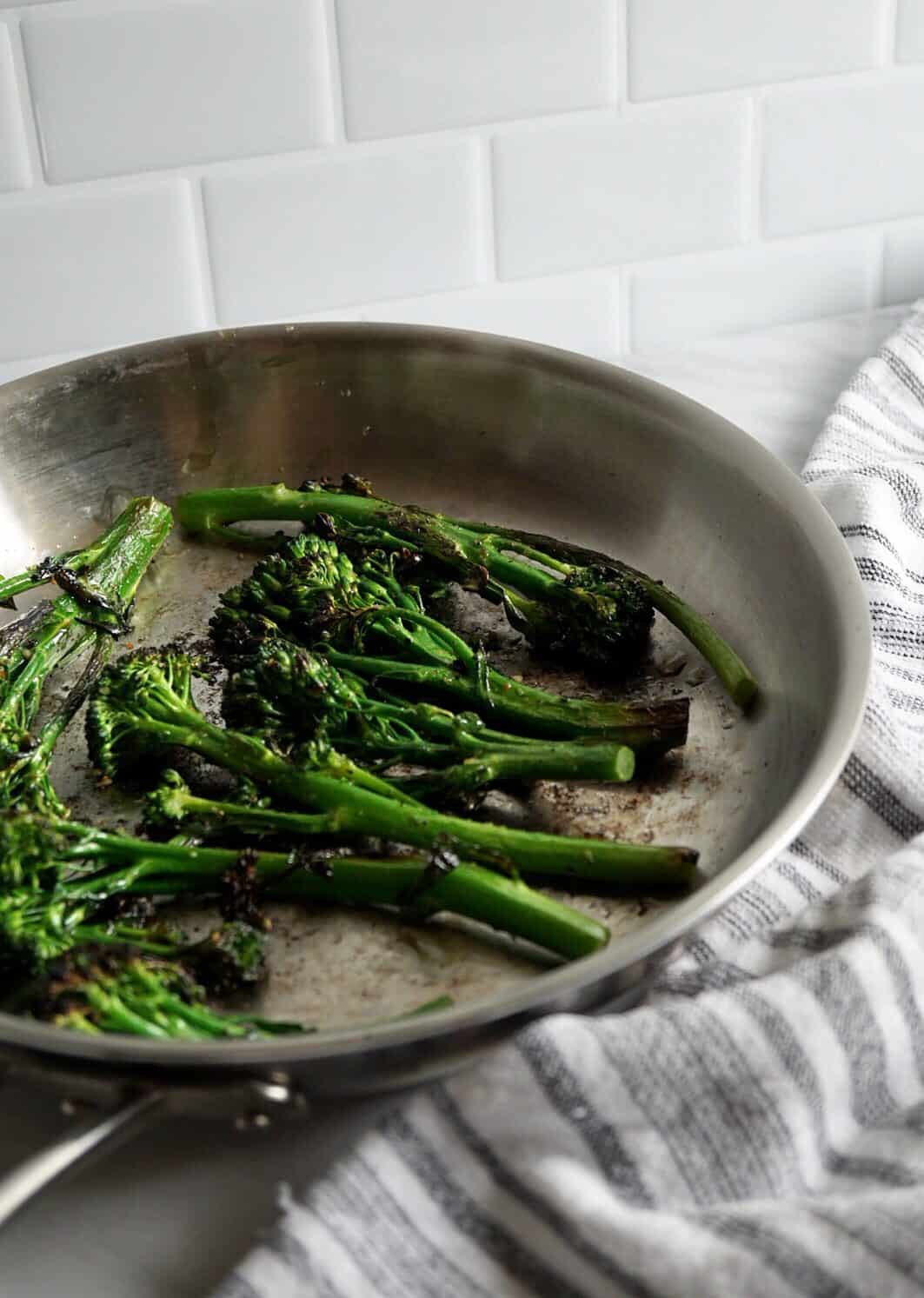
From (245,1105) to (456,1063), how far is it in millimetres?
96

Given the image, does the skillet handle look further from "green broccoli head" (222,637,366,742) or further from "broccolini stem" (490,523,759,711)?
"broccolini stem" (490,523,759,711)

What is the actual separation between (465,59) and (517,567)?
55cm

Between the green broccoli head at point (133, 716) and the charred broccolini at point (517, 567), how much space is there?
0.75 ft

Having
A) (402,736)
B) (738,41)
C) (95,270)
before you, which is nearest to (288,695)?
(402,736)

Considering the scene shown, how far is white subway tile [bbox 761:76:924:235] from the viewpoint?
1481 millimetres

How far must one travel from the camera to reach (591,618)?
1.00 m

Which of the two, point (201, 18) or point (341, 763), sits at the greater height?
point (201, 18)

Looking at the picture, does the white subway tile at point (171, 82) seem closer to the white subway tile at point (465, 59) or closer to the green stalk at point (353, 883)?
the white subway tile at point (465, 59)

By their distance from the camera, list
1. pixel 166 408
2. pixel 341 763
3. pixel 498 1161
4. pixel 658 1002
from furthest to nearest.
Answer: pixel 166 408 → pixel 341 763 → pixel 658 1002 → pixel 498 1161

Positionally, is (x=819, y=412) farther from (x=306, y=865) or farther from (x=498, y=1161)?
(x=498, y=1161)

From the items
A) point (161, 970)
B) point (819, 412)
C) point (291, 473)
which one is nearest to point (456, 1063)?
point (161, 970)

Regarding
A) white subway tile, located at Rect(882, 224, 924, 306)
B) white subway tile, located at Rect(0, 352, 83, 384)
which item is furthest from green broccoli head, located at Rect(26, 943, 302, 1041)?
white subway tile, located at Rect(882, 224, 924, 306)

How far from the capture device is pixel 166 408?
1237mm

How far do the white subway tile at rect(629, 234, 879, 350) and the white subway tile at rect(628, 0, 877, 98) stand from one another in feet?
0.59
